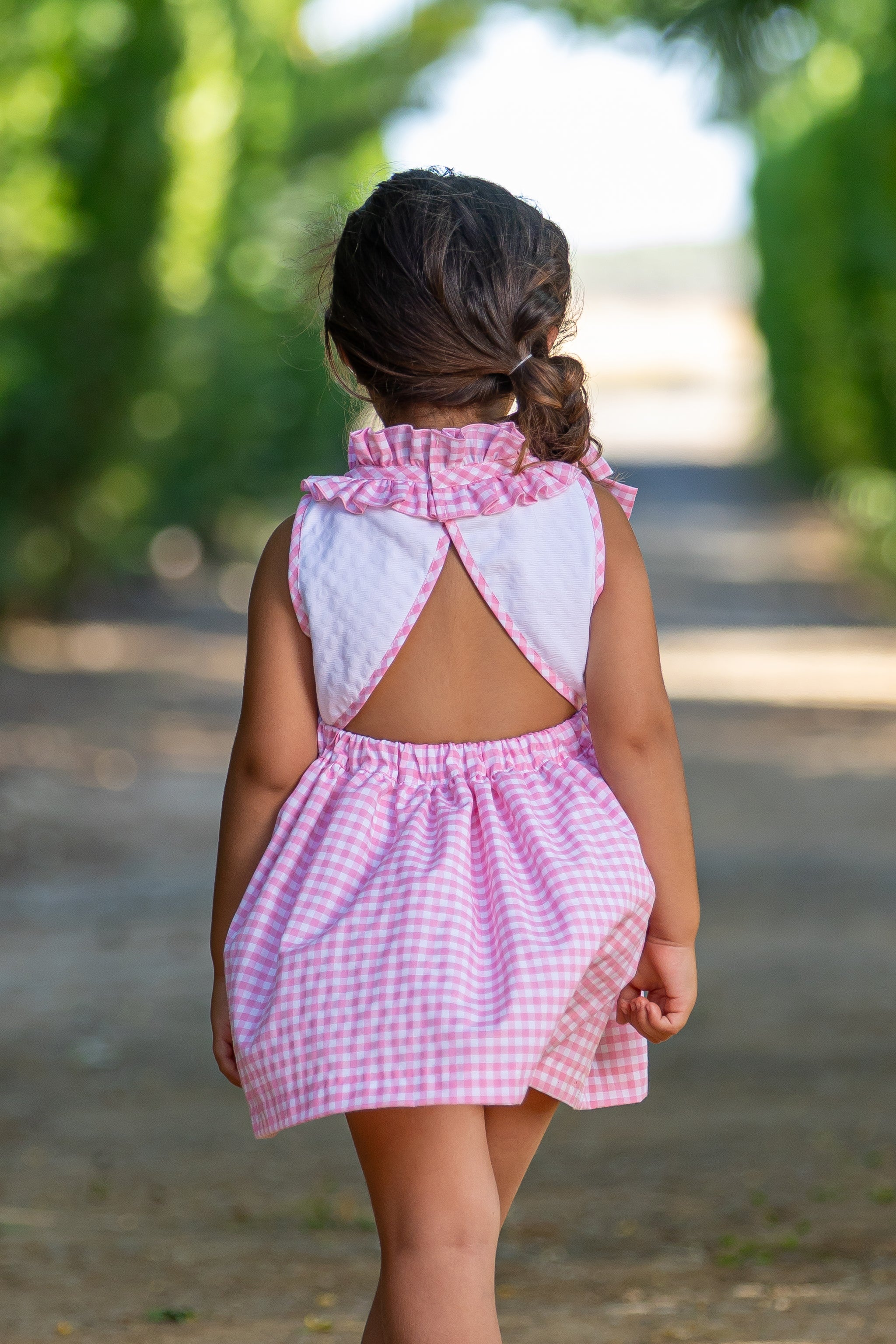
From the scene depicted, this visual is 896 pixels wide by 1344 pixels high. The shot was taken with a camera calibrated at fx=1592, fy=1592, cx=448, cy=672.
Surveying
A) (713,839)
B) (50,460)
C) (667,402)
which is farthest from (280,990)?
(667,402)

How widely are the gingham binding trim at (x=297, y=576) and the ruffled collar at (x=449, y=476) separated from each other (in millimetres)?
53

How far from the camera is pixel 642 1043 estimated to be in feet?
6.46

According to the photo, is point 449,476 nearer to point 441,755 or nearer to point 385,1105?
point 441,755

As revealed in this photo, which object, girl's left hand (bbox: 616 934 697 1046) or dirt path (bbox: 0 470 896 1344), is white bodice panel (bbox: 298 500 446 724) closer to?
girl's left hand (bbox: 616 934 697 1046)

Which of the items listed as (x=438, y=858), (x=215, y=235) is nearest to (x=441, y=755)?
(x=438, y=858)

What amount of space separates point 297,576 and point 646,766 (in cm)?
48

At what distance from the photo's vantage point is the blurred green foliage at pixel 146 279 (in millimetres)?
9430

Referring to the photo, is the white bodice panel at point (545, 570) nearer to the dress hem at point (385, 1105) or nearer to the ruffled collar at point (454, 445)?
the ruffled collar at point (454, 445)

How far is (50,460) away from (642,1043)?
9404 millimetres

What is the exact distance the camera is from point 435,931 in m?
1.72

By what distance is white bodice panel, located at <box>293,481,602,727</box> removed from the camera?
1.87 metres

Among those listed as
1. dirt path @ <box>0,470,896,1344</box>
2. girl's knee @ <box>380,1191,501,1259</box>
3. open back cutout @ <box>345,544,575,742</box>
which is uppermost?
open back cutout @ <box>345,544,575,742</box>

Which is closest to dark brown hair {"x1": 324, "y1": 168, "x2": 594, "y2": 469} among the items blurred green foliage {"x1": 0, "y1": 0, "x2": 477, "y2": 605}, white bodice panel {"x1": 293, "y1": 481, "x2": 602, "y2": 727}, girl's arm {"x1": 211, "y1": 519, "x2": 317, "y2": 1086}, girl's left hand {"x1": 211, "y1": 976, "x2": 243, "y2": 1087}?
white bodice panel {"x1": 293, "y1": 481, "x2": 602, "y2": 727}

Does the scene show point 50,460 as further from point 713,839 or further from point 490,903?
point 490,903
